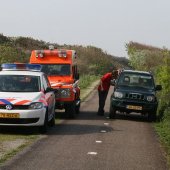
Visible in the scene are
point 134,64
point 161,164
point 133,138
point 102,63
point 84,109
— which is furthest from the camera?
point 102,63

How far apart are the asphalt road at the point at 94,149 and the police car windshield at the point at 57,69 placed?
2968 mm

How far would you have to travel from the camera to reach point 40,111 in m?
14.5

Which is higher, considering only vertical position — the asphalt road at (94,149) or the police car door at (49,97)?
the police car door at (49,97)

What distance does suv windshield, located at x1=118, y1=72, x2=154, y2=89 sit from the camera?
21.0 meters

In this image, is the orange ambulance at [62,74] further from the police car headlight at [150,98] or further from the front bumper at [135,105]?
the police car headlight at [150,98]

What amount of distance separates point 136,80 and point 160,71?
25.0 feet

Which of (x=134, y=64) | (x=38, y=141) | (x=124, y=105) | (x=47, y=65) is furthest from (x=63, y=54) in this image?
(x=134, y=64)

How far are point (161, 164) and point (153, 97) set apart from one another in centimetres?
922

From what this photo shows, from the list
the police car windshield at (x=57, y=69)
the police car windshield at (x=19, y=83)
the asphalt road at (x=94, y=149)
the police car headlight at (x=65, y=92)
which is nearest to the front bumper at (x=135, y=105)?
the asphalt road at (x=94, y=149)

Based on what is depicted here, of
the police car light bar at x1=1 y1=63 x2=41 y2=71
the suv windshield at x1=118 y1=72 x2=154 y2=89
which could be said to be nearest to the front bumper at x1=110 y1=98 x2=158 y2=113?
the suv windshield at x1=118 y1=72 x2=154 y2=89

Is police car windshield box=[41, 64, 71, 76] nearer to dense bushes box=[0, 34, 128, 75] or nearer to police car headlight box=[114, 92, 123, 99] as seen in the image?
police car headlight box=[114, 92, 123, 99]

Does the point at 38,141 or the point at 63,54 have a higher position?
the point at 63,54

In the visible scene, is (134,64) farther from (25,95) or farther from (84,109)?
(25,95)

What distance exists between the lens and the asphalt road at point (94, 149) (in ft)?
33.6
